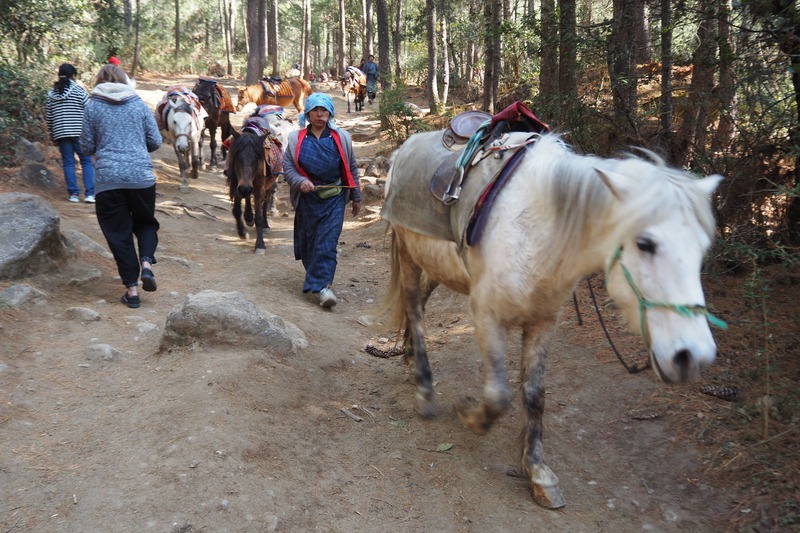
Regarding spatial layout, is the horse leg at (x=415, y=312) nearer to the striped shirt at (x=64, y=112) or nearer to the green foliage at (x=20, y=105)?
the striped shirt at (x=64, y=112)

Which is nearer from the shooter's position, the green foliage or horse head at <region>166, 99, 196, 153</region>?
the green foliage

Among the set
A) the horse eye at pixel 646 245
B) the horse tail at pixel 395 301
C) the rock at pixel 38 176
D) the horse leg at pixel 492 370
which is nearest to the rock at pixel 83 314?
the horse tail at pixel 395 301

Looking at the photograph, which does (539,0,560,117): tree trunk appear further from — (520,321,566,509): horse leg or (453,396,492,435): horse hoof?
(453,396,492,435): horse hoof

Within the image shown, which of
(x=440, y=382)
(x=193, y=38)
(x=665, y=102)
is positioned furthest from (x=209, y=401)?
(x=193, y=38)

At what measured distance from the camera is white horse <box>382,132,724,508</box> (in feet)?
7.07

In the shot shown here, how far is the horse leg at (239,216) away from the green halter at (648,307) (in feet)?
22.9

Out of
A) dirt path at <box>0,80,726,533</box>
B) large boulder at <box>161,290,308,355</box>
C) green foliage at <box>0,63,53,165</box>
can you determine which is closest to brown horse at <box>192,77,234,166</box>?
green foliage at <box>0,63,53,165</box>

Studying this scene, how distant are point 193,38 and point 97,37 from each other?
2977 centimetres

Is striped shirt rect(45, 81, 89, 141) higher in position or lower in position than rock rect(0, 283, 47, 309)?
higher

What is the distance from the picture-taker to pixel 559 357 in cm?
484

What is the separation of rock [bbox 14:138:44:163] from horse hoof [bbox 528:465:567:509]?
970 cm

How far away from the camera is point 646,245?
7.33ft

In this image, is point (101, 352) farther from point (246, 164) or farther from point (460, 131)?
point (246, 164)

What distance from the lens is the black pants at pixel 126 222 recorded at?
5238 mm
